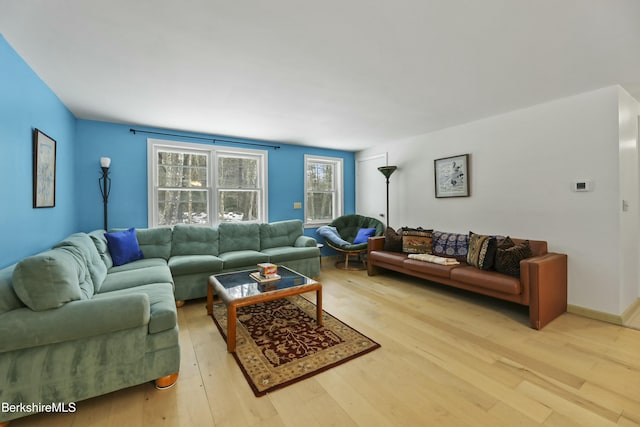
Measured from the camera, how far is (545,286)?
2693mm

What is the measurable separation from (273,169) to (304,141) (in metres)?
0.78

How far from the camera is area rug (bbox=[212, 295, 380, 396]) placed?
1938 mm

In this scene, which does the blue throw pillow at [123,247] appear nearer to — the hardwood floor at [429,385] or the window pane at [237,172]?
the hardwood floor at [429,385]


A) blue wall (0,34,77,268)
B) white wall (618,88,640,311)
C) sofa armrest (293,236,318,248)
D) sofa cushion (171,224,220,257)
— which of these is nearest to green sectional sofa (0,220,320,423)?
blue wall (0,34,77,268)

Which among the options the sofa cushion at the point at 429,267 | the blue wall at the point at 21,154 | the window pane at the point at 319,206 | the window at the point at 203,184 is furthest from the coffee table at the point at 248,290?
the window pane at the point at 319,206

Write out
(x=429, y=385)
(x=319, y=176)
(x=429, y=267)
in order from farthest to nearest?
(x=319, y=176)
(x=429, y=267)
(x=429, y=385)

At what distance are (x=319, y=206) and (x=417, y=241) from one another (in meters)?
2.29

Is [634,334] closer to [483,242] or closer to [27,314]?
[483,242]

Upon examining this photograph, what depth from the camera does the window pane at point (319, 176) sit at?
5.65 metres

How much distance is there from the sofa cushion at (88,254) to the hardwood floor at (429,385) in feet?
2.92

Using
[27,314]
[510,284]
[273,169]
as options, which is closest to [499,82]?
[510,284]

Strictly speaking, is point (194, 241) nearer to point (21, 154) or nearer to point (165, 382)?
point (21, 154)

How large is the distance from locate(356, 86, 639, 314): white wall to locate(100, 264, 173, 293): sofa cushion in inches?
157

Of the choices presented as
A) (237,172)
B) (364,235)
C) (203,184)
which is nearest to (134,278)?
(203,184)
